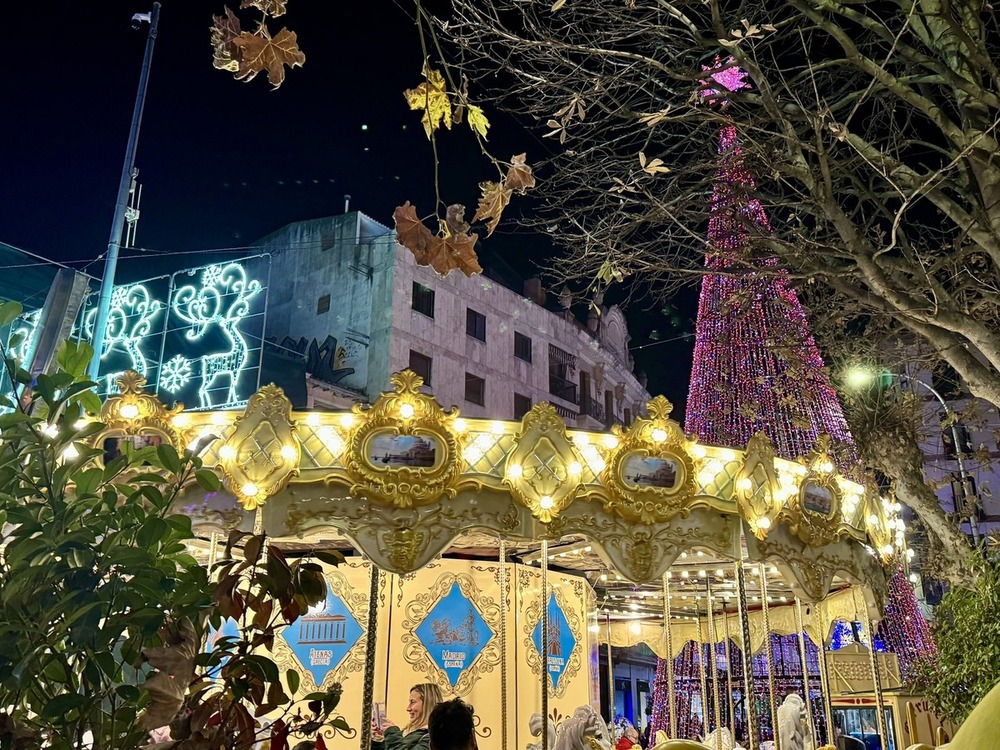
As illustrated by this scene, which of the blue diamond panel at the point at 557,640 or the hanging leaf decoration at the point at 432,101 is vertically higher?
the hanging leaf decoration at the point at 432,101

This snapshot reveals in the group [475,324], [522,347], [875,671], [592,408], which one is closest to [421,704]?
[875,671]

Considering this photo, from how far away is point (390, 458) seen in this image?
8.19 meters

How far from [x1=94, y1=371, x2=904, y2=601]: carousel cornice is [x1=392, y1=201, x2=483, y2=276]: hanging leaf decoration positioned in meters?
5.57

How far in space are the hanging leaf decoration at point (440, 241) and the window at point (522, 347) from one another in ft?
84.7

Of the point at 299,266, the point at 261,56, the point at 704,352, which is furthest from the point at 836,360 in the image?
the point at 299,266

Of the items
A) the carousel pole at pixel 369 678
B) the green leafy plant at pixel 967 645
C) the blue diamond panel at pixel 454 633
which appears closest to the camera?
the carousel pole at pixel 369 678

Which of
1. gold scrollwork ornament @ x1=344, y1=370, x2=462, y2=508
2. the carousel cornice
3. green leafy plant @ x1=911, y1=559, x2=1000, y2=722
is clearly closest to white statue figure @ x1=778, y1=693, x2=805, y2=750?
green leafy plant @ x1=911, y1=559, x2=1000, y2=722

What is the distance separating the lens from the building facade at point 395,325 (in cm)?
2388

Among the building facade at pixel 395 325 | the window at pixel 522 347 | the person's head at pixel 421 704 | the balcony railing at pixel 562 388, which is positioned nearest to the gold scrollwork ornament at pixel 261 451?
the person's head at pixel 421 704

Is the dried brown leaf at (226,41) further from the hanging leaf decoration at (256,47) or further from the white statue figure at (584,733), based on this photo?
the white statue figure at (584,733)

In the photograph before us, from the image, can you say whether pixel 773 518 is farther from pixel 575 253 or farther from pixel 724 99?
pixel 724 99

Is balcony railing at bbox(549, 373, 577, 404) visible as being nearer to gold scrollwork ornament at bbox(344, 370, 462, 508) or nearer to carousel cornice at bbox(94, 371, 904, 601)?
carousel cornice at bbox(94, 371, 904, 601)

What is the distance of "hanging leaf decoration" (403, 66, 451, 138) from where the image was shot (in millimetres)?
2503

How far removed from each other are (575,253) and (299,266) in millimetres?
18181
